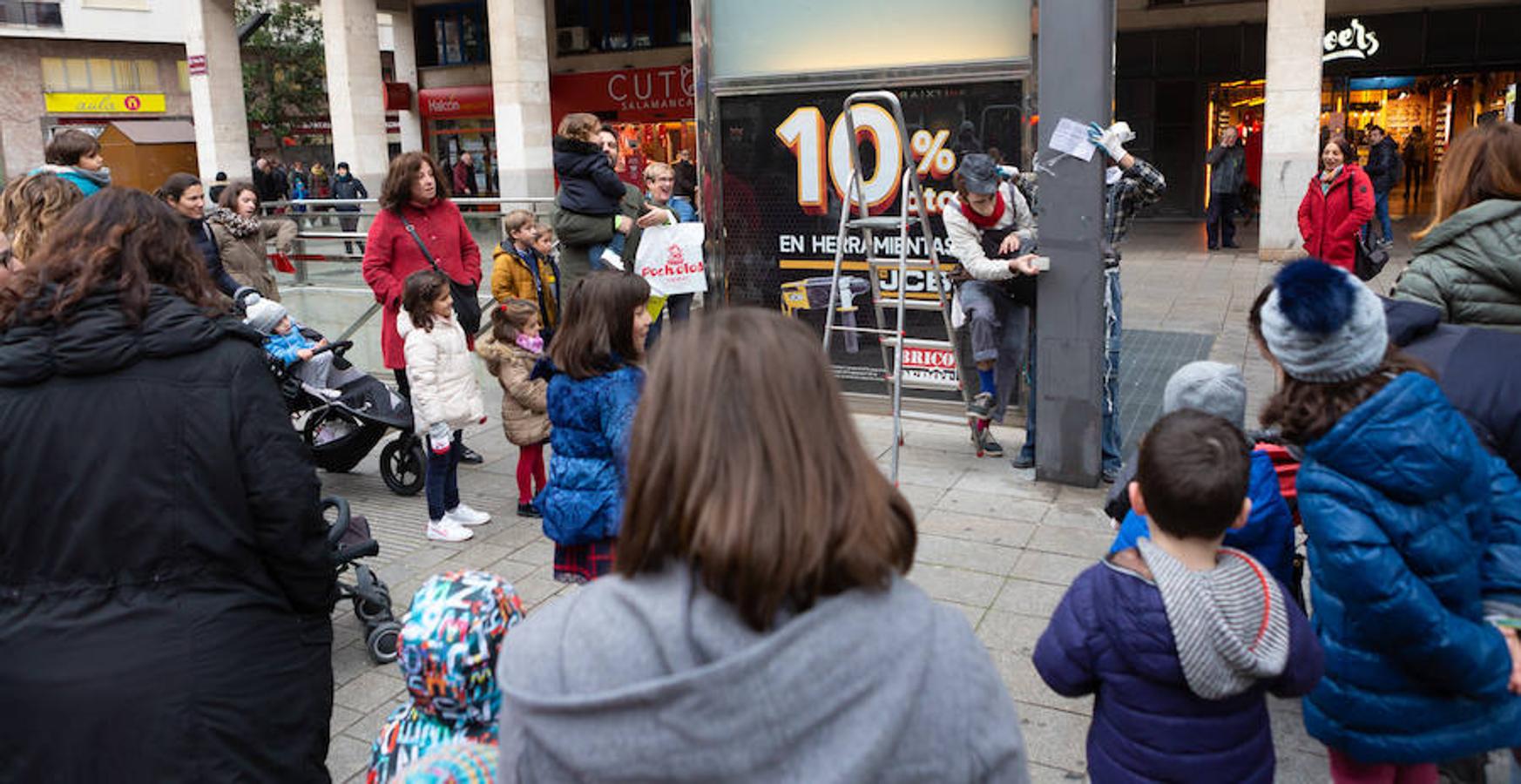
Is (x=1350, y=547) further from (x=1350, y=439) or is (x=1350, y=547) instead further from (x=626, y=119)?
(x=626, y=119)

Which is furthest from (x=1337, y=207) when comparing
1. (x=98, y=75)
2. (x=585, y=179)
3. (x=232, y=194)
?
(x=98, y=75)

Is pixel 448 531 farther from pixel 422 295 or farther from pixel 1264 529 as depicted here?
pixel 1264 529

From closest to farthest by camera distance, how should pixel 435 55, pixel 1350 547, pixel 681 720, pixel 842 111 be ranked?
pixel 681 720, pixel 1350 547, pixel 842 111, pixel 435 55

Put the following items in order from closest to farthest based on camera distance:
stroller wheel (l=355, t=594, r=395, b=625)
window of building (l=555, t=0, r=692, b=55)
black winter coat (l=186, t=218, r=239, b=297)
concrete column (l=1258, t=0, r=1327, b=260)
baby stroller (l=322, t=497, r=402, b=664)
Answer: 1. baby stroller (l=322, t=497, r=402, b=664)
2. stroller wheel (l=355, t=594, r=395, b=625)
3. black winter coat (l=186, t=218, r=239, b=297)
4. concrete column (l=1258, t=0, r=1327, b=260)
5. window of building (l=555, t=0, r=692, b=55)

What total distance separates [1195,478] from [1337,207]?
26.7 ft

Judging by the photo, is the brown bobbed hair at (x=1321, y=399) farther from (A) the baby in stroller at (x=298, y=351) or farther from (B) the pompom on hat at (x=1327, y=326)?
(A) the baby in stroller at (x=298, y=351)

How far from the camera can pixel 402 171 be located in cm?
648

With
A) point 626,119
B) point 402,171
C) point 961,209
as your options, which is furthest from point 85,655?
point 626,119

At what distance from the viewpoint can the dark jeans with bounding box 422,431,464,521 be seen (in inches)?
233

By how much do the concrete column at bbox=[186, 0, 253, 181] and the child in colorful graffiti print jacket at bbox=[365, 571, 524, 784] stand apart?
28.2m

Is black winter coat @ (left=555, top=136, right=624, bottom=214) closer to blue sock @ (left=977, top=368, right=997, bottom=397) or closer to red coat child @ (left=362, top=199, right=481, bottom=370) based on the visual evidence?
red coat child @ (left=362, top=199, right=481, bottom=370)

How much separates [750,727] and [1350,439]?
1.72 m

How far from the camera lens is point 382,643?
4.54 metres

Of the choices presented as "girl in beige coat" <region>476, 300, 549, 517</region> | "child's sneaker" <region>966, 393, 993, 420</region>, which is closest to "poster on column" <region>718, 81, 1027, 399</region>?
"child's sneaker" <region>966, 393, 993, 420</region>
